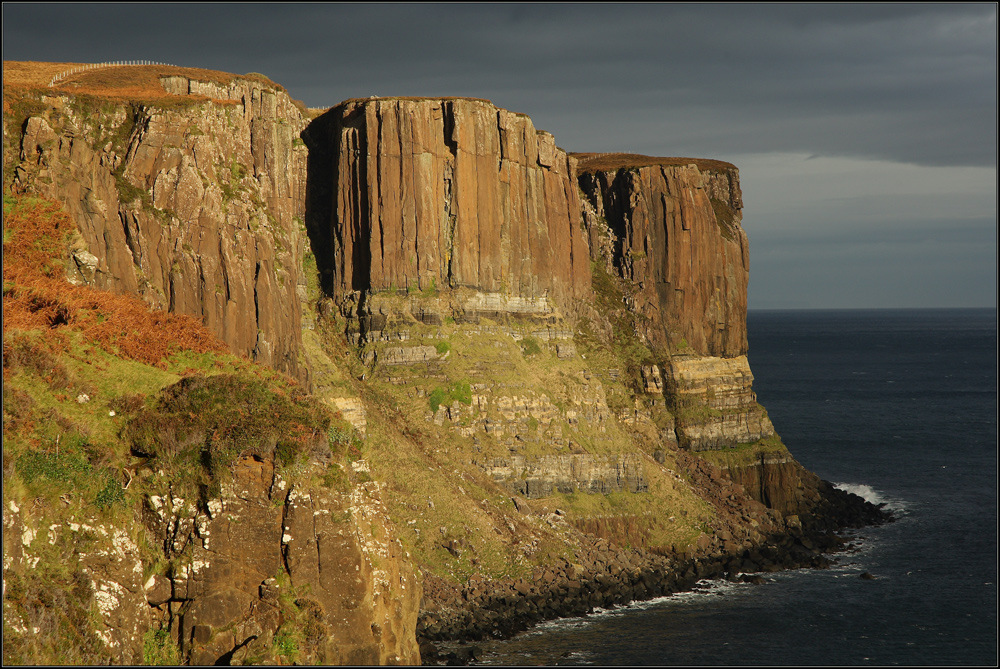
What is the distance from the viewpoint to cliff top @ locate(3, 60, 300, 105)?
62.8 metres

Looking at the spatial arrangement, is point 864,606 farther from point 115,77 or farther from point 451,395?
point 115,77

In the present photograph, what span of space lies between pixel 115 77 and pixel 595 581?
47.9 meters

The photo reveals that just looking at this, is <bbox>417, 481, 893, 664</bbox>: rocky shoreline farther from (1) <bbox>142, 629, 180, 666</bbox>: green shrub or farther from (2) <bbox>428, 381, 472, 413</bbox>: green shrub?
(1) <bbox>142, 629, 180, 666</bbox>: green shrub

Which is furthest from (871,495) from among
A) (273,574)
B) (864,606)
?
(273,574)

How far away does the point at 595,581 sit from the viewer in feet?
220

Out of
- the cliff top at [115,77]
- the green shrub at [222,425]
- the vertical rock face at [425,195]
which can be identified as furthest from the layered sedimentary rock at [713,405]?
the green shrub at [222,425]

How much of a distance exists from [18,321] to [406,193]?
45.8 meters

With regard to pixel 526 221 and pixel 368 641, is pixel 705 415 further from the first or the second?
pixel 368 641

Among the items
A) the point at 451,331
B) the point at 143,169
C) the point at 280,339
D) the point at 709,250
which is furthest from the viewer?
the point at 709,250

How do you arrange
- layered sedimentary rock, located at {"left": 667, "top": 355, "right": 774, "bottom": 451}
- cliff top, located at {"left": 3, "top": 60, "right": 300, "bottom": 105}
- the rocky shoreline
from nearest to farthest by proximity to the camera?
the rocky shoreline → cliff top, located at {"left": 3, "top": 60, "right": 300, "bottom": 105} → layered sedimentary rock, located at {"left": 667, "top": 355, "right": 774, "bottom": 451}

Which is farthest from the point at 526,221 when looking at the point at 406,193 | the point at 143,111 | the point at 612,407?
the point at 143,111

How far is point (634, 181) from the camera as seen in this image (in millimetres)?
98750

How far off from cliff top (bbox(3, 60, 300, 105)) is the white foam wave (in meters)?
65.9

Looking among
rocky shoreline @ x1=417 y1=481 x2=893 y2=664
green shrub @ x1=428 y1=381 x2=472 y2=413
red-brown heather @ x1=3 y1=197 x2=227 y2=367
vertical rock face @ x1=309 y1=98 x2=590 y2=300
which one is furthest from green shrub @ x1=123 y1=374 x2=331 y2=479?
vertical rock face @ x1=309 y1=98 x2=590 y2=300
